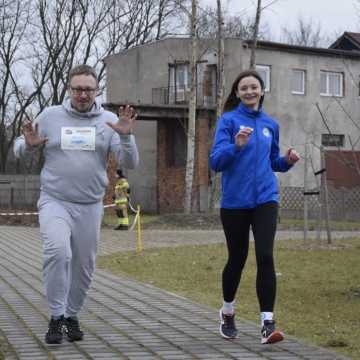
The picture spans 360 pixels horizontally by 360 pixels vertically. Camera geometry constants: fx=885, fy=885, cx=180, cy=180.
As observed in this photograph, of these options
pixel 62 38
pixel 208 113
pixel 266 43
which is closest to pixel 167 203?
pixel 208 113

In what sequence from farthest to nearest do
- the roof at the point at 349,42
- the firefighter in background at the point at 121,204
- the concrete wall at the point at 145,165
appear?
the roof at the point at 349,42 < the concrete wall at the point at 145,165 < the firefighter in background at the point at 121,204

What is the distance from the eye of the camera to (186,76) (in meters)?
42.1

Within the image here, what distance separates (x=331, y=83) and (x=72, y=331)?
38858 mm

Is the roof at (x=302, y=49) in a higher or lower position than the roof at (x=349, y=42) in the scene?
lower

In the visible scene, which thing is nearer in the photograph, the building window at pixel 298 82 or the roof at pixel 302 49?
the roof at pixel 302 49

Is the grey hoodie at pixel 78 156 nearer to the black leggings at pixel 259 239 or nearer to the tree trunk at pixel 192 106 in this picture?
the black leggings at pixel 259 239

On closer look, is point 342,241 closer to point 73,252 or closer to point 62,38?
point 73,252

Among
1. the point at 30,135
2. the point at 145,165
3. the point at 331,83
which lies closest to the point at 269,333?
the point at 30,135

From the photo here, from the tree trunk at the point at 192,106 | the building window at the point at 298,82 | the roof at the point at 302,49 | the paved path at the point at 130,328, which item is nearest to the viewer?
the paved path at the point at 130,328

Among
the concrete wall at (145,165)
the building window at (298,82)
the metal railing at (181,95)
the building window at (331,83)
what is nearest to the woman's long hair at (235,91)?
the metal railing at (181,95)

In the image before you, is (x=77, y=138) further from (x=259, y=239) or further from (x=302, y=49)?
(x=302, y=49)

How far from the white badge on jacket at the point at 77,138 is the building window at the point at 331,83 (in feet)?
124

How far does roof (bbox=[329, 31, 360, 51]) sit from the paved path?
40.1 m

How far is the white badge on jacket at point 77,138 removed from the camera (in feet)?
22.3
